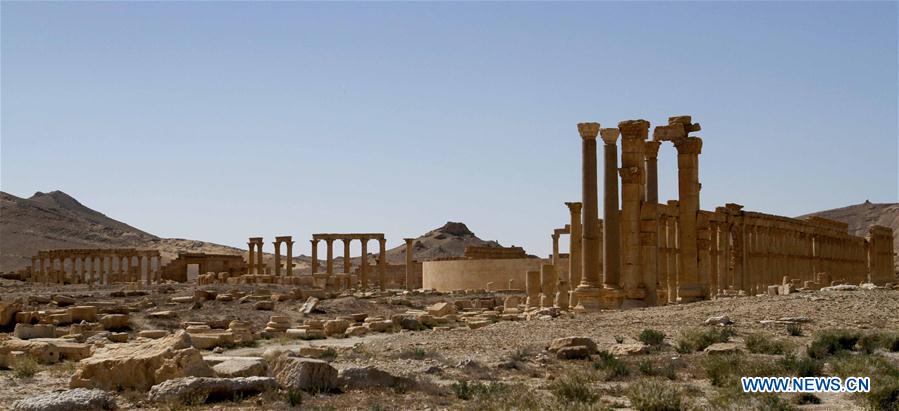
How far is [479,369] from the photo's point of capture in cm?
1636

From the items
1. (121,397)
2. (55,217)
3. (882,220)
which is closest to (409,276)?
(121,397)

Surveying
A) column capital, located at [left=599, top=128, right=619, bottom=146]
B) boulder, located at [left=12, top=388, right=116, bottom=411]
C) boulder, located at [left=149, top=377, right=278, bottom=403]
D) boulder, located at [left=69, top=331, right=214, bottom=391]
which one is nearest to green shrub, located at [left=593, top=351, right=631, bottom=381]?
boulder, located at [left=149, top=377, right=278, bottom=403]

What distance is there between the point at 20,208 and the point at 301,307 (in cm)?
10659

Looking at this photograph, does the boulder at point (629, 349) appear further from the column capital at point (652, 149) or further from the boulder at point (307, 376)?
the column capital at point (652, 149)

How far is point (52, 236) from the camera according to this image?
4961 inches

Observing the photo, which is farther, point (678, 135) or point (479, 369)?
point (678, 135)

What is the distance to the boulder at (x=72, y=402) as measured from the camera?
12.8 meters

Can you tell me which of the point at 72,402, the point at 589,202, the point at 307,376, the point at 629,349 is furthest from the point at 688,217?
the point at 72,402

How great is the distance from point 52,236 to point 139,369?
11994 cm

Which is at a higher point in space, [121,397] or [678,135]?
[678,135]

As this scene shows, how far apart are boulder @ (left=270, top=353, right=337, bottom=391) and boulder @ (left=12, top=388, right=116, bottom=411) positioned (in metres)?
2.30

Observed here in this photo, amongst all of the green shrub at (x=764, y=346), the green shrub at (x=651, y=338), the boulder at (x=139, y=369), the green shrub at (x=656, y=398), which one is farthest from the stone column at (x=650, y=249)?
the boulder at (x=139, y=369)

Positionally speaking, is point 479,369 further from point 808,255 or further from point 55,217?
point 55,217

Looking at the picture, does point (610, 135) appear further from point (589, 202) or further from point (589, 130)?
point (589, 202)
